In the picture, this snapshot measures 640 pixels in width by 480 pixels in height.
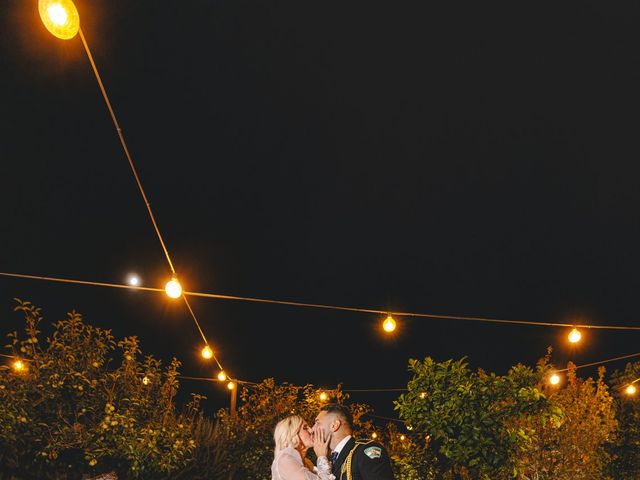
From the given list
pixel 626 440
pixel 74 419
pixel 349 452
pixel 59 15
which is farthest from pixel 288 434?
pixel 626 440

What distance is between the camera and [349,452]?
4234 millimetres

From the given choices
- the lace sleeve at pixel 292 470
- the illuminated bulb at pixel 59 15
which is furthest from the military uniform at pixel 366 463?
the illuminated bulb at pixel 59 15

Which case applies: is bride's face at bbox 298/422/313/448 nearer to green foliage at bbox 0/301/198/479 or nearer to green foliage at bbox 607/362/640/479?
green foliage at bbox 0/301/198/479

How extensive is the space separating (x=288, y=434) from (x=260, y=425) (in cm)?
757

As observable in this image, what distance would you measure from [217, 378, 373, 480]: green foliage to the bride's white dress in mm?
5259

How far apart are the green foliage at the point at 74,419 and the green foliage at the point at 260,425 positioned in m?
2.87

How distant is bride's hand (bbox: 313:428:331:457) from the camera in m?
4.50

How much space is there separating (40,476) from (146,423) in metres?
1.45

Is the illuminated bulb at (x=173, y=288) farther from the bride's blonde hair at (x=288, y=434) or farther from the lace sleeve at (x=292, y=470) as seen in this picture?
the lace sleeve at (x=292, y=470)

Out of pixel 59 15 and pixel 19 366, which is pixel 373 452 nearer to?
pixel 59 15

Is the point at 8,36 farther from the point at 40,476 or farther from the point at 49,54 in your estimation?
the point at 40,476

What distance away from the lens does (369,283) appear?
→ 17188 millimetres

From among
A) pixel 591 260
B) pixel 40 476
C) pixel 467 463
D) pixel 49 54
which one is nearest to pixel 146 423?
pixel 40 476

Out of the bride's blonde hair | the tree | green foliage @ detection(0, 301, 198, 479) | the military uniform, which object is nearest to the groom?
the military uniform
